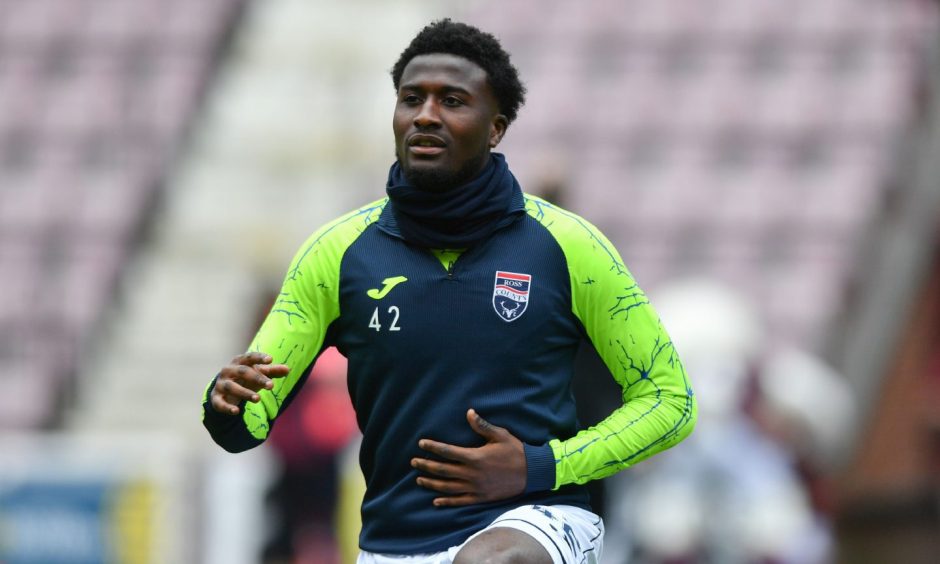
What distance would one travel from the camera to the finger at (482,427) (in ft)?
13.3

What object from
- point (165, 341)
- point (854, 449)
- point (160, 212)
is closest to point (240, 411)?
point (854, 449)

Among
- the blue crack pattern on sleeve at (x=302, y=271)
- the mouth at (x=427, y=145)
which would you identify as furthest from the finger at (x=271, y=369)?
the mouth at (x=427, y=145)

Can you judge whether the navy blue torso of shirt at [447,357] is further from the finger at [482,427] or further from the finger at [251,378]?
the finger at [251,378]

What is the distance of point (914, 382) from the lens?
13664mm

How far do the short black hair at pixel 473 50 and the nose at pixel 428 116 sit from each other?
161 mm

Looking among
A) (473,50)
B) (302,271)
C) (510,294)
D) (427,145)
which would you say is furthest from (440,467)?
(473,50)

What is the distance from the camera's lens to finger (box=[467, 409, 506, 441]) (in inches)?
159

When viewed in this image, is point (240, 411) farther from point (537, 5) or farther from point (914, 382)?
point (537, 5)

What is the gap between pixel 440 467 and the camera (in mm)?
4082

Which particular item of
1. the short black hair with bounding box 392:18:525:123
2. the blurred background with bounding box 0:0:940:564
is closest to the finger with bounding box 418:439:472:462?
the short black hair with bounding box 392:18:525:123

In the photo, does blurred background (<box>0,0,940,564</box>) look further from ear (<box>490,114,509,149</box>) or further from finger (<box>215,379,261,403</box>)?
finger (<box>215,379,261,403</box>)

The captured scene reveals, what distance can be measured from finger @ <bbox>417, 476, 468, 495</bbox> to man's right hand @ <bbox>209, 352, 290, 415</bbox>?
16.4 inches

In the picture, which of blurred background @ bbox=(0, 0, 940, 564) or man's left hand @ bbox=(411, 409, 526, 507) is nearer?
man's left hand @ bbox=(411, 409, 526, 507)

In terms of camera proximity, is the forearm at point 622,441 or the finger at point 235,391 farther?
the forearm at point 622,441
